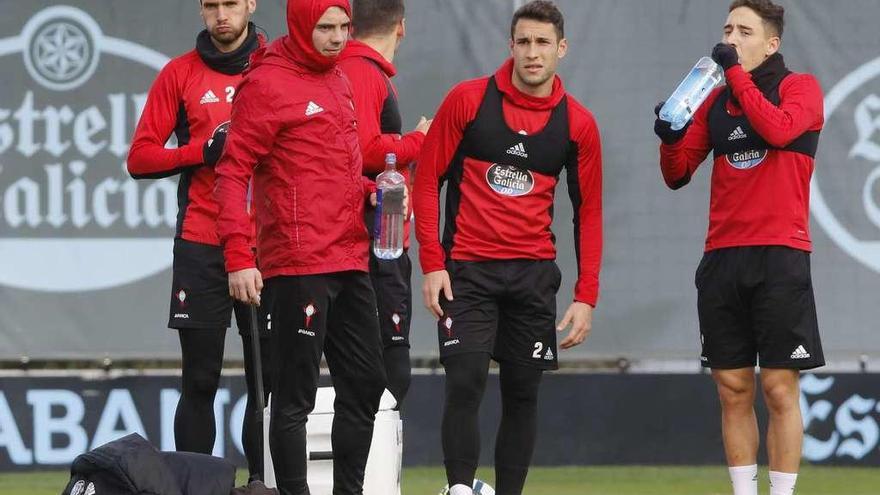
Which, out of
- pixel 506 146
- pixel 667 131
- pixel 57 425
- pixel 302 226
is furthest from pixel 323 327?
pixel 57 425

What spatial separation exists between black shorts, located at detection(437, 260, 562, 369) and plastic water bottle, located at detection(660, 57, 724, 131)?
0.75m

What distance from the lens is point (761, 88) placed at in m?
6.71

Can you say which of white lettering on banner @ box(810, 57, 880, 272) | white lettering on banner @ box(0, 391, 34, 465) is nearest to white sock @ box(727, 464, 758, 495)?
white lettering on banner @ box(810, 57, 880, 272)

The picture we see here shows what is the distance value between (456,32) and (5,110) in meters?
2.35

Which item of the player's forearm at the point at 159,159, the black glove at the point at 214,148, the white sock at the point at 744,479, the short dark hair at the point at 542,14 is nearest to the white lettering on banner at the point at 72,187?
the player's forearm at the point at 159,159

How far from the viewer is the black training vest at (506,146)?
21.6 feet

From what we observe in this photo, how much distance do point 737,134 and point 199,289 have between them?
2.20m

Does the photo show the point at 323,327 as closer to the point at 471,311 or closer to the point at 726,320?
the point at 471,311

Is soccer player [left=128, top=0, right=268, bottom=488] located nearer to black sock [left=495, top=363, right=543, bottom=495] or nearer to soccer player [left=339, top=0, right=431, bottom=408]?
soccer player [left=339, top=0, right=431, bottom=408]

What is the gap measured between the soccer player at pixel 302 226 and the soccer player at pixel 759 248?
146 centimetres

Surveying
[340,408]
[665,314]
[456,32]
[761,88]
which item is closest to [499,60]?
[456,32]

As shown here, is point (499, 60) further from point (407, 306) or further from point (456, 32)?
point (407, 306)

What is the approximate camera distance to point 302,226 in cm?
572

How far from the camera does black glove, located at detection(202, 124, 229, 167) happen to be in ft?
21.5
